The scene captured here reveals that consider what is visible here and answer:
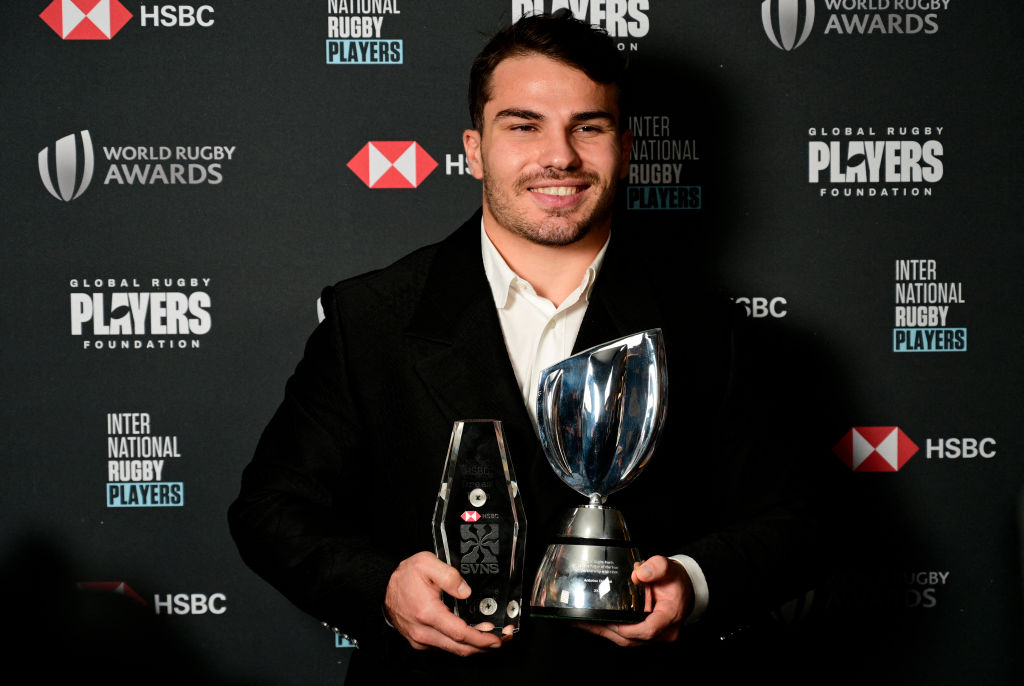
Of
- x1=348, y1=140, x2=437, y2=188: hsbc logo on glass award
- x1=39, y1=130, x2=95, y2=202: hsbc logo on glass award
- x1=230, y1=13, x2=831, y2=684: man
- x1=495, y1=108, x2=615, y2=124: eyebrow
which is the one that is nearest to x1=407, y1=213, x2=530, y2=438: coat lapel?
x1=230, y1=13, x2=831, y2=684: man

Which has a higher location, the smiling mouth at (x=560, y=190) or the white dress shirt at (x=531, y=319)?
the smiling mouth at (x=560, y=190)

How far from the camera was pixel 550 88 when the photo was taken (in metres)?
1.60

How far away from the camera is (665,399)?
130cm

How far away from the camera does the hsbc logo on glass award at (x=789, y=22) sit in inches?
82.4

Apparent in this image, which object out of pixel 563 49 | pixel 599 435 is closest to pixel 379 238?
pixel 563 49

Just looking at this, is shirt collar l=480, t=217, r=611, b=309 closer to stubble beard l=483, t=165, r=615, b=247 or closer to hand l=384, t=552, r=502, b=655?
stubble beard l=483, t=165, r=615, b=247

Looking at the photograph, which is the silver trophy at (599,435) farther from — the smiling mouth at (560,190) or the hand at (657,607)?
the smiling mouth at (560,190)

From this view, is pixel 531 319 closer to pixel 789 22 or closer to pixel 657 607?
pixel 657 607

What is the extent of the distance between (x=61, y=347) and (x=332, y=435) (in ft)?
2.63

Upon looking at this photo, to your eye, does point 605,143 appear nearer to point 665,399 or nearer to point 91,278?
point 665,399

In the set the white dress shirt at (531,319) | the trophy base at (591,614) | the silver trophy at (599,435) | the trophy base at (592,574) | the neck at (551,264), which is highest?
the neck at (551,264)

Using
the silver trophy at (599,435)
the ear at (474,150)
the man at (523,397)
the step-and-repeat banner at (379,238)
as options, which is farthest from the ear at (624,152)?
the silver trophy at (599,435)

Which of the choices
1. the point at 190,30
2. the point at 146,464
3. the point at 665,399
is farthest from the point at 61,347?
the point at 665,399

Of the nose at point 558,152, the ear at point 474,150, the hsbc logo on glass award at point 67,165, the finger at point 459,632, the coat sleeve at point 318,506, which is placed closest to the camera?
the finger at point 459,632
